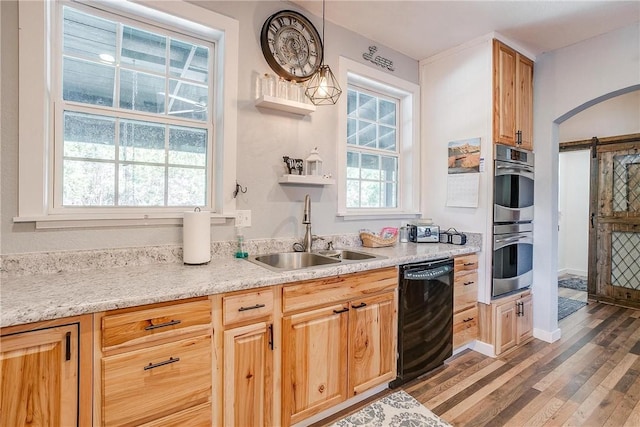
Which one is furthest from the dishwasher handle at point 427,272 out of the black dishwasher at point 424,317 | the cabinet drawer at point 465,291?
the cabinet drawer at point 465,291

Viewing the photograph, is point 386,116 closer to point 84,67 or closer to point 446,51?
point 446,51

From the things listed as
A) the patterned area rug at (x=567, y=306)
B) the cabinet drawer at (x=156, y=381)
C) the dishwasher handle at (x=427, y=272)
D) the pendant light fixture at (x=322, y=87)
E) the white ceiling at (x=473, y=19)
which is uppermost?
the white ceiling at (x=473, y=19)

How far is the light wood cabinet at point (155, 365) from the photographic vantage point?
48.1 inches

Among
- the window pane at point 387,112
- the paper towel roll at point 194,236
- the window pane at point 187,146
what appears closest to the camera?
the paper towel roll at point 194,236

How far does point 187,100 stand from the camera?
2.12 meters

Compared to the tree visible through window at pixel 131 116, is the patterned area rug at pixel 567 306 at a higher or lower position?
lower

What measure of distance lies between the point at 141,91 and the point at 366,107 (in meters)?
1.94

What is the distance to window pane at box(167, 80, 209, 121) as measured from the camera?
2066mm

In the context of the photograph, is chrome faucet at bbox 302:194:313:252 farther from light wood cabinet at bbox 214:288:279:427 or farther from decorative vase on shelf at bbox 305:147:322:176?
light wood cabinet at bbox 214:288:279:427

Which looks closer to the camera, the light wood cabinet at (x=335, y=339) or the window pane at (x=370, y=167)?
the light wood cabinet at (x=335, y=339)

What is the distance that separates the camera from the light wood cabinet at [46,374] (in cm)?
106

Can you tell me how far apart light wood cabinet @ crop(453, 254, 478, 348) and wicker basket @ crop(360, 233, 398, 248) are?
55cm

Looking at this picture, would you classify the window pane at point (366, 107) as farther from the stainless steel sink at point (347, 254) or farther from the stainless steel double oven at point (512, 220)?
the stainless steel sink at point (347, 254)

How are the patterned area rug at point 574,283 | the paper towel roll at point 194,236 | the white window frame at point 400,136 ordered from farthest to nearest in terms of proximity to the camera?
the patterned area rug at point 574,283 → the white window frame at point 400,136 → the paper towel roll at point 194,236
